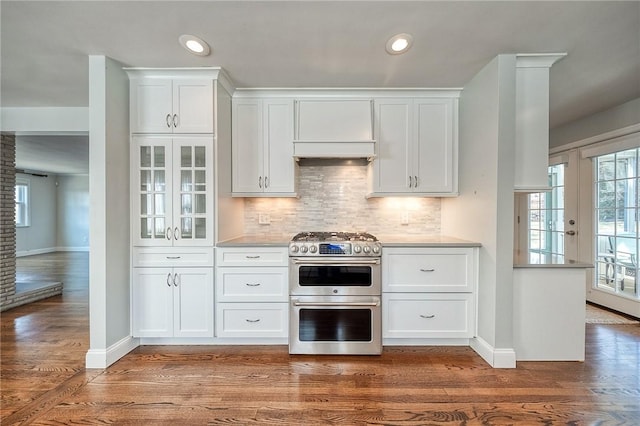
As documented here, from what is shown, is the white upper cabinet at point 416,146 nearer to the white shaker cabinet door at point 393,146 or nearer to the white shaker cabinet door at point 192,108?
the white shaker cabinet door at point 393,146

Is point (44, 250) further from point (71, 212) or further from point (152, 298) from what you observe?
point (152, 298)

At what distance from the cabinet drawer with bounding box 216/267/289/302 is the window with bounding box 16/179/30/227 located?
346 inches

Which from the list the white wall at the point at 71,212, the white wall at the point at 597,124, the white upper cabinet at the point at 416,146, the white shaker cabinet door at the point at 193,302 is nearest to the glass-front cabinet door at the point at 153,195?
the white shaker cabinet door at the point at 193,302

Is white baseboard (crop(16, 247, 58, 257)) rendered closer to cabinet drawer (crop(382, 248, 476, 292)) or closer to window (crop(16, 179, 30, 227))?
window (crop(16, 179, 30, 227))

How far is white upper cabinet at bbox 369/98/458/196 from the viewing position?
2834 mm

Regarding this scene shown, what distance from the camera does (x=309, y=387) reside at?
2023 millimetres

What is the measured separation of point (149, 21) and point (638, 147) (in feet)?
15.7

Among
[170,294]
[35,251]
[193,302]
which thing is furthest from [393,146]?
[35,251]

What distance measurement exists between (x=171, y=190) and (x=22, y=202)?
856 cm

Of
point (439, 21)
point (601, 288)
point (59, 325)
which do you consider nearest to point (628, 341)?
point (601, 288)

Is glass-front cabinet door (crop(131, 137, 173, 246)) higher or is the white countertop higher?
glass-front cabinet door (crop(131, 137, 173, 246))

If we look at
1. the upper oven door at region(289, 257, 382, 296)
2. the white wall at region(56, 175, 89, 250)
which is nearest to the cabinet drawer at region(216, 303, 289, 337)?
the upper oven door at region(289, 257, 382, 296)

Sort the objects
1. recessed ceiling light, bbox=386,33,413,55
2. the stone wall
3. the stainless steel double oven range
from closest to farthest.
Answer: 1. recessed ceiling light, bbox=386,33,413,55
2. the stainless steel double oven range
3. the stone wall

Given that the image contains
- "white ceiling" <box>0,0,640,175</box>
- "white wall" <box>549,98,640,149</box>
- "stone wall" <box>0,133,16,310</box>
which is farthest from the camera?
"stone wall" <box>0,133,16,310</box>
